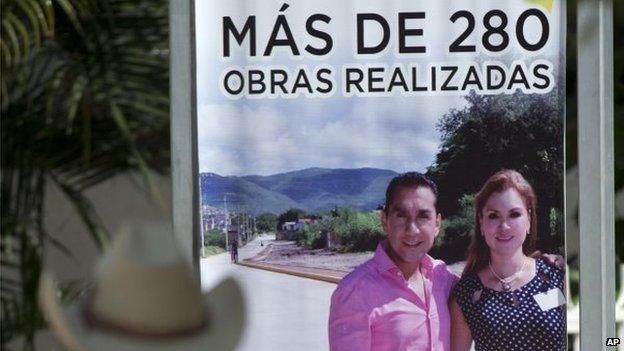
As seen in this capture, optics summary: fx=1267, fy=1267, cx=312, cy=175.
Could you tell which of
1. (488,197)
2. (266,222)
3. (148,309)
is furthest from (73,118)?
(148,309)

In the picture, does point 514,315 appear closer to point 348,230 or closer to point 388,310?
point 388,310

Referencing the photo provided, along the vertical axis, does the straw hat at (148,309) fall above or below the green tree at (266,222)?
above

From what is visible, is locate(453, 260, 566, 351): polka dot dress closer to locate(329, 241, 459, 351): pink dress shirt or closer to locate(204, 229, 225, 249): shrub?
locate(329, 241, 459, 351): pink dress shirt

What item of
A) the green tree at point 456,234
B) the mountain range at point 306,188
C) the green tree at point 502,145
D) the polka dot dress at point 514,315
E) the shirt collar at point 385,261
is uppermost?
the green tree at point 502,145

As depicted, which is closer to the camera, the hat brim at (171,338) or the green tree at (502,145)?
the hat brim at (171,338)

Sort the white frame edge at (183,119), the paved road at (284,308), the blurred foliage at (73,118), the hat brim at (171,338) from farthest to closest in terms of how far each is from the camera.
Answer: the blurred foliage at (73,118)
the paved road at (284,308)
the white frame edge at (183,119)
the hat brim at (171,338)

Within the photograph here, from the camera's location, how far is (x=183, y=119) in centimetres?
434

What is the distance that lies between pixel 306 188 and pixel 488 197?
2.08 feet

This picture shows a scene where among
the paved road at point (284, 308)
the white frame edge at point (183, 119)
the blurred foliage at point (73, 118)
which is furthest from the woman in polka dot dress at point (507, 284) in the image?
the blurred foliage at point (73, 118)

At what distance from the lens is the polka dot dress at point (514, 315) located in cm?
443

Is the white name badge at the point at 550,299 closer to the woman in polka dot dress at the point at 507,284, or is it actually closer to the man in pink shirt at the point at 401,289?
the woman in polka dot dress at the point at 507,284

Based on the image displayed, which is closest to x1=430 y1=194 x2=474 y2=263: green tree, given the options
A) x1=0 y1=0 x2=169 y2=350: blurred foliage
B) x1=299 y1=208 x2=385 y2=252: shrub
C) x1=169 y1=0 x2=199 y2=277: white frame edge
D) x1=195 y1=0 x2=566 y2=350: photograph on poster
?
x1=195 y1=0 x2=566 y2=350: photograph on poster

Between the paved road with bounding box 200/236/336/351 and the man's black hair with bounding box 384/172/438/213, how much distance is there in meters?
0.40

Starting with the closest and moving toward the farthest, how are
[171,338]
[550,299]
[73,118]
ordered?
[171,338], [550,299], [73,118]
